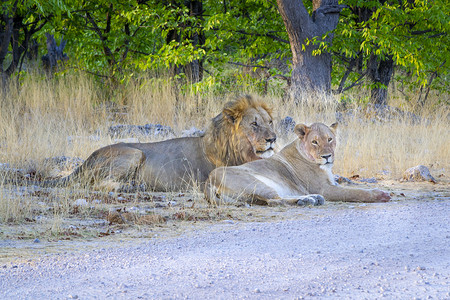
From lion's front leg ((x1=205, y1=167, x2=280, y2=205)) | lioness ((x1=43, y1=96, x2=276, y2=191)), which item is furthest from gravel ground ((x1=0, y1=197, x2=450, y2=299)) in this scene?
lioness ((x1=43, y1=96, x2=276, y2=191))

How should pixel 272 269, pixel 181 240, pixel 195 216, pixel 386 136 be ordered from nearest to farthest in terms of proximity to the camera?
pixel 272 269
pixel 181 240
pixel 195 216
pixel 386 136

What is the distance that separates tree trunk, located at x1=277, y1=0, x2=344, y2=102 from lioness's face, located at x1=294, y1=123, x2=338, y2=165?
269 inches

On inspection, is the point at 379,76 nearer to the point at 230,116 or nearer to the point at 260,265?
the point at 230,116

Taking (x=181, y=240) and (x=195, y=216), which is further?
(x=195, y=216)

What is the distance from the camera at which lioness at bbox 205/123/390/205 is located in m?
6.78

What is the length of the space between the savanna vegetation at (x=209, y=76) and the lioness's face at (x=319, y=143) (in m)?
2.45

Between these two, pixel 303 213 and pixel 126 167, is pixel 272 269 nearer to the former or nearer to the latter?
pixel 303 213

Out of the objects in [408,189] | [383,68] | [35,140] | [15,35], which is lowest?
[408,189]

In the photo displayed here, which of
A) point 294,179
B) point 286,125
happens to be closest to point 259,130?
point 294,179

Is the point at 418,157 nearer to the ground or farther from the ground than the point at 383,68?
nearer to the ground

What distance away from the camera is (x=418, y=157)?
1021 centimetres

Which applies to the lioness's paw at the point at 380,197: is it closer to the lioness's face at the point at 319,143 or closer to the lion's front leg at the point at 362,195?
the lion's front leg at the point at 362,195

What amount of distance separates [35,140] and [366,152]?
5484 mm

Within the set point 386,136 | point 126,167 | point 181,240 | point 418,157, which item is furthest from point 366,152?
point 181,240
